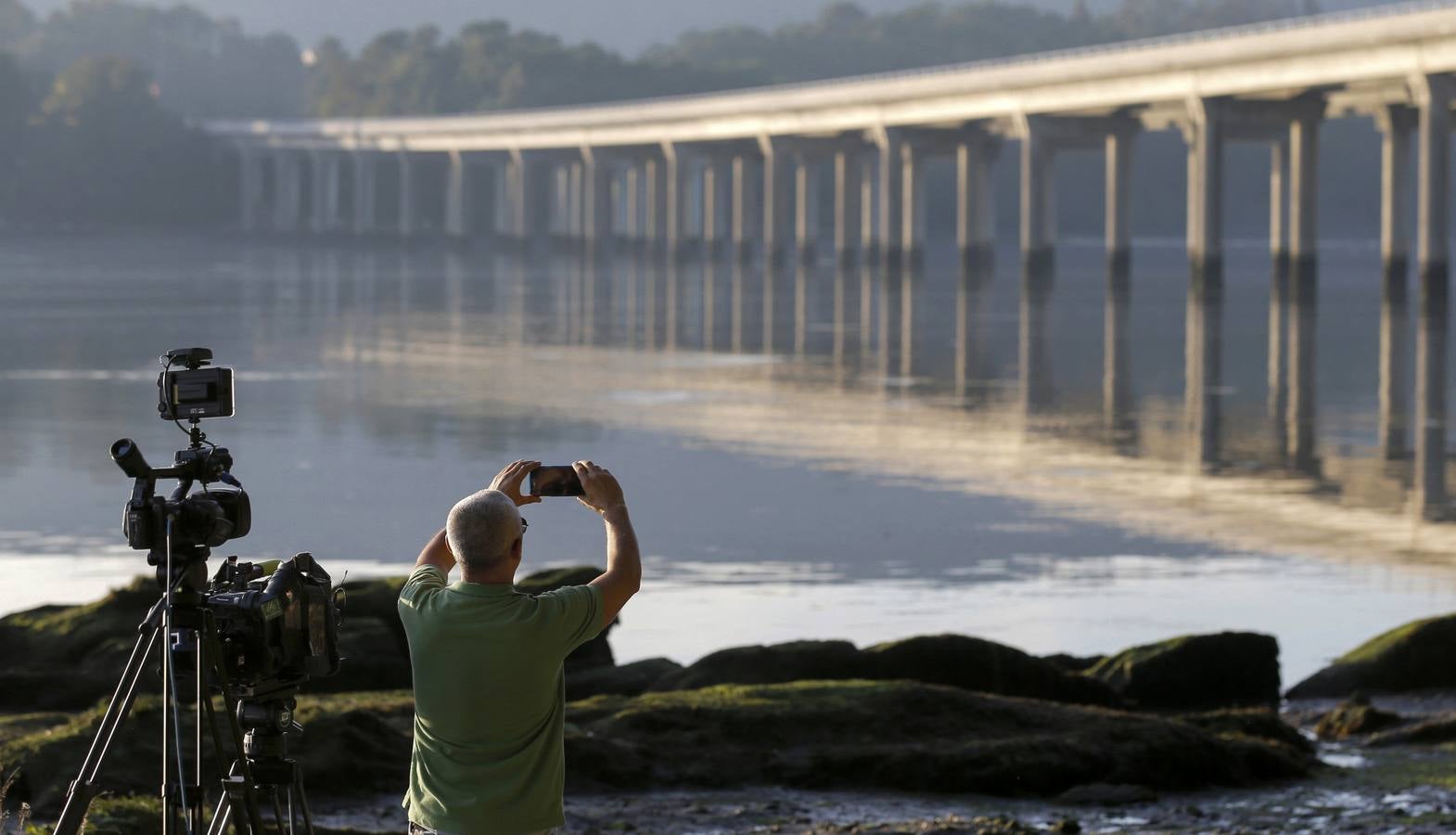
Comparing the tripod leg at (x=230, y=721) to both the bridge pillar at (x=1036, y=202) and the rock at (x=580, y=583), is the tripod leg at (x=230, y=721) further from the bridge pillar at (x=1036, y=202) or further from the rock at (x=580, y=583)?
the bridge pillar at (x=1036, y=202)

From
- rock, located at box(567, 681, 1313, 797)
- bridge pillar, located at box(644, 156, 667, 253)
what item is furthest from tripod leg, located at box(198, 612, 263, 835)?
bridge pillar, located at box(644, 156, 667, 253)

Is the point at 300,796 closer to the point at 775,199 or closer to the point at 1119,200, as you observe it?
the point at 1119,200

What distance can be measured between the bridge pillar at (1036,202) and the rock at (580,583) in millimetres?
73184

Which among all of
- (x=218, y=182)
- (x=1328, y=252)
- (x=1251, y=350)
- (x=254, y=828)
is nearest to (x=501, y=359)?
(x=1251, y=350)

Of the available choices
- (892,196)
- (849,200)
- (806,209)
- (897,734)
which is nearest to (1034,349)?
(897,734)

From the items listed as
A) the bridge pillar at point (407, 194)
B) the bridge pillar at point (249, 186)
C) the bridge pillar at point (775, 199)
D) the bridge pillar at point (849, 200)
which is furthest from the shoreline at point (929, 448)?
the bridge pillar at point (249, 186)

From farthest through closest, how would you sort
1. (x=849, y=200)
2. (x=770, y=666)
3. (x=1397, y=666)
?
(x=849, y=200) < (x=1397, y=666) < (x=770, y=666)

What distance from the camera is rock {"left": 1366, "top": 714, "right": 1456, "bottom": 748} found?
1184 cm

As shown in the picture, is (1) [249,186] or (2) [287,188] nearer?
(2) [287,188]

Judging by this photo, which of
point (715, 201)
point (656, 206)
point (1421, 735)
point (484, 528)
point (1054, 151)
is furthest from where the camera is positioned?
point (715, 201)

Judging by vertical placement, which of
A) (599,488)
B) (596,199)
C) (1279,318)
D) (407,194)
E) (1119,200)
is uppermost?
(407,194)

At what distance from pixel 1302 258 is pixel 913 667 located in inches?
2547

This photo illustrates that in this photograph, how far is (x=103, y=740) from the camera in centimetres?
611

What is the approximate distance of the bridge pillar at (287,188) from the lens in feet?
572
